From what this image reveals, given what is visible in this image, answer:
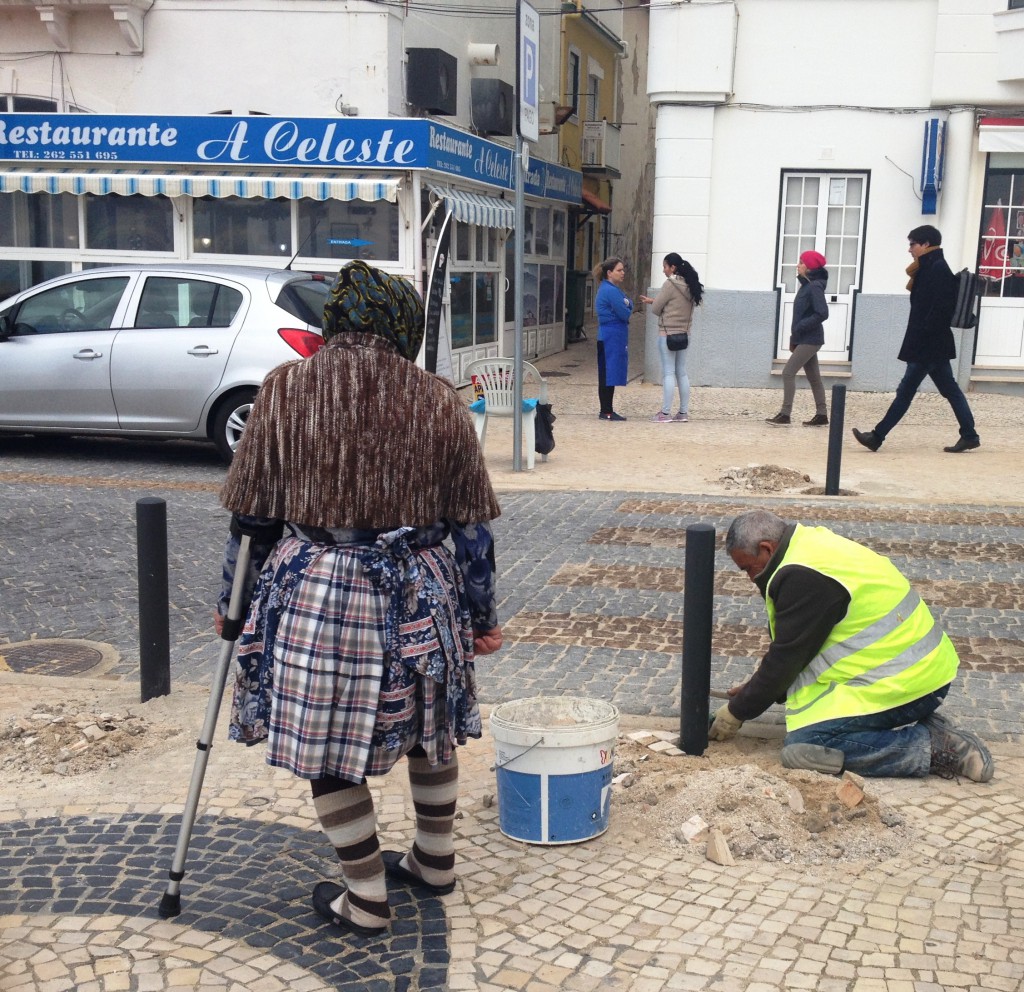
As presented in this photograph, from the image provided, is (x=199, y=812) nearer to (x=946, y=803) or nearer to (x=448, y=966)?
(x=448, y=966)

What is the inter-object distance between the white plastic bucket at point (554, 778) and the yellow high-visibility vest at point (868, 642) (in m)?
0.91

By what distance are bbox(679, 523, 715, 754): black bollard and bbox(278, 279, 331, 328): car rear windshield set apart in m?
6.29

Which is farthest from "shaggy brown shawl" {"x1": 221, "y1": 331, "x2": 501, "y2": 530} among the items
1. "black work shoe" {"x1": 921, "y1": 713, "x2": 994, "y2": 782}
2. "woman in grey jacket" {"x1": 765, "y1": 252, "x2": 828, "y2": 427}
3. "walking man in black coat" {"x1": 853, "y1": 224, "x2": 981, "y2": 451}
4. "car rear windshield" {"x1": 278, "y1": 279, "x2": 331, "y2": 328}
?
"woman in grey jacket" {"x1": 765, "y1": 252, "x2": 828, "y2": 427}

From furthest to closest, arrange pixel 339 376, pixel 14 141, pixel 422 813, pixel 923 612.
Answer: pixel 14 141 → pixel 923 612 → pixel 422 813 → pixel 339 376

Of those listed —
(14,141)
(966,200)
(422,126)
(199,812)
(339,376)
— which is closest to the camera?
(339,376)

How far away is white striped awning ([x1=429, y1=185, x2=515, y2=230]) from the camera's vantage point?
15383 mm

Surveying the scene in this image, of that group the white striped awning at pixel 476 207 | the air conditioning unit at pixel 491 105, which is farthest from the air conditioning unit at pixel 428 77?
the air conditioning unit at pixel 491 105

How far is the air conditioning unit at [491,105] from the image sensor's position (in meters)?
18.3

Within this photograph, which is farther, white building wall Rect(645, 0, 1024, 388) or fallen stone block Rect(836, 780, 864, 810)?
white building wall Rect(645, 0, 1024, 388)

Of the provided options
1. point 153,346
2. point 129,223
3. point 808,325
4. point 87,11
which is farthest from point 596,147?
point 153,346

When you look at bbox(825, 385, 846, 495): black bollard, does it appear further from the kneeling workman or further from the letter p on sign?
the kneeling workman

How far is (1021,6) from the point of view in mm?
16156

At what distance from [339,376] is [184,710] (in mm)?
2546

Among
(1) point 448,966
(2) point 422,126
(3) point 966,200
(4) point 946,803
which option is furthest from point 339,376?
(3) point 966,200
